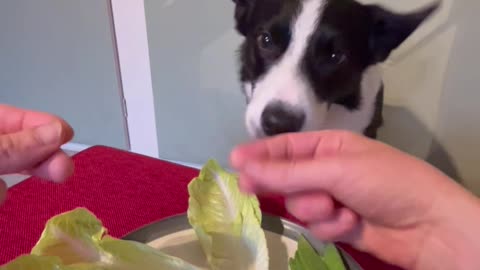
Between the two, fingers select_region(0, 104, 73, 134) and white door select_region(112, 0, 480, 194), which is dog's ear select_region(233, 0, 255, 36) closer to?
white door select_region(112, 0, 480, 194)

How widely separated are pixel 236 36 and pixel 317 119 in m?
0.34

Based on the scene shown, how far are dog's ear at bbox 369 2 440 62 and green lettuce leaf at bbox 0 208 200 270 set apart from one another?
422mm

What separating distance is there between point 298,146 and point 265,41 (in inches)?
13.3

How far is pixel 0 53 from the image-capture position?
1.28 m

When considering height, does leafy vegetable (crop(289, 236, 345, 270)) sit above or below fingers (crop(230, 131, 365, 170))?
below

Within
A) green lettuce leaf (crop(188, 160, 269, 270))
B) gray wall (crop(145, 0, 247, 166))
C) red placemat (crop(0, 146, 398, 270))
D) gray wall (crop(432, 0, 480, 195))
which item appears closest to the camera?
green lettuce leaf (crop(188, 160, 269, 270))

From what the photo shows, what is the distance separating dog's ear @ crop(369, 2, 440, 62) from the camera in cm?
71

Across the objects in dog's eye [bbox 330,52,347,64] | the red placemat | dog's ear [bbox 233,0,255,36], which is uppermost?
dog's ear [bbox 233,0,255,36]

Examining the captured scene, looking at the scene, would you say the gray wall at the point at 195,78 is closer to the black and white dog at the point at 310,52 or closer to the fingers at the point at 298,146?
the black and white dog at the point at 310,52

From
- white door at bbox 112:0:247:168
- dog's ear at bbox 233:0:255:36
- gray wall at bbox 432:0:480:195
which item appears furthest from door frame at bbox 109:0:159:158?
gray wall at bbox 432:0:480:195

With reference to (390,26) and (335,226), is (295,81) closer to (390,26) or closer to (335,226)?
(390,26)

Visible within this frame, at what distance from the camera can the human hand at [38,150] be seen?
367mm

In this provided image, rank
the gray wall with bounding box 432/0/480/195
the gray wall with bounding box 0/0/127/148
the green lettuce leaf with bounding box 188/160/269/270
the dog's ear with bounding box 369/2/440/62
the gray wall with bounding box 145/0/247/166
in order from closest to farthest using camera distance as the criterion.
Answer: the green lettuce leaf with bounding box 188/160/269/270, the dog's ear with bounding box 369/2/440/62, the gray wall with bounding box 432/0/480/195, the gray wall with bounding box 145/0/247/166, the gray wall with bounding box 0/0/127/148

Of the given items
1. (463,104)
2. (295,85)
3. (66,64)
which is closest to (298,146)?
(295,85)
